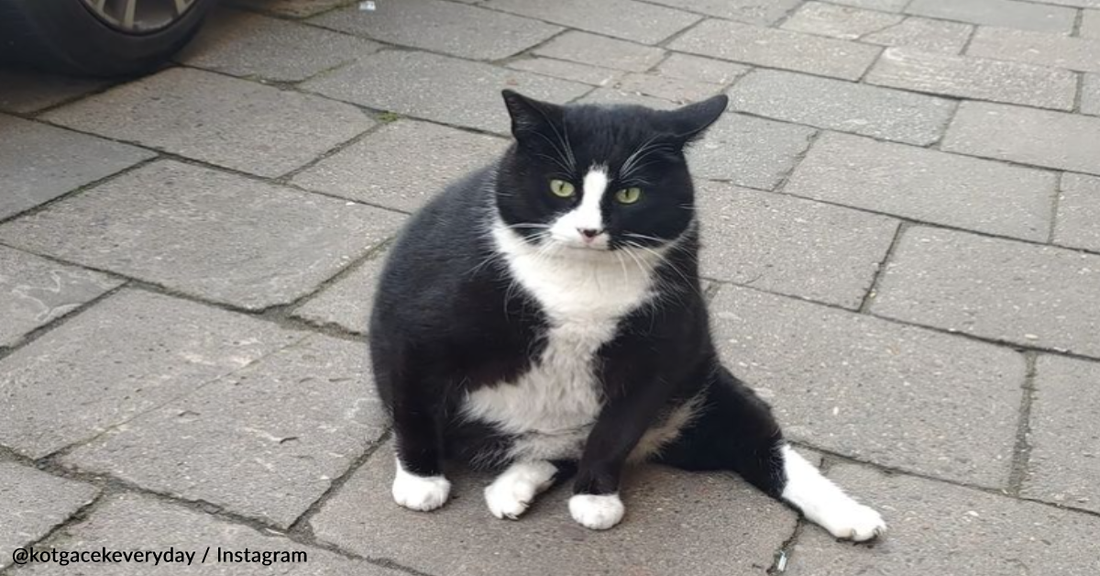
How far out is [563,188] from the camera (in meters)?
2.18

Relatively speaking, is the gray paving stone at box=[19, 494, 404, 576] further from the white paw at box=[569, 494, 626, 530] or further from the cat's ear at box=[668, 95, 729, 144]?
the cat's ear at box=[668, 95, 729, 144]

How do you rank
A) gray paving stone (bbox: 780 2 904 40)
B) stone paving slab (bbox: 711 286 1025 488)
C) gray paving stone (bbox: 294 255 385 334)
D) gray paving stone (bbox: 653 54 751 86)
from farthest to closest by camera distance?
1. gray paving stone (bbox: 780 2 904 40)
2. gray paving stone (bbox: 653 54 751 86)
3. gray paving stone (bbox: 294 255 385 334)
4. stone paving slab (bbox: 711 286 1025 488)

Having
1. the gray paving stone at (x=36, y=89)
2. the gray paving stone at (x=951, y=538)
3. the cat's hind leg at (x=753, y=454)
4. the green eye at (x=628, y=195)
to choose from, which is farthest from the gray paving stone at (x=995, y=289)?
the gray paving stone at (x=36, y=89)

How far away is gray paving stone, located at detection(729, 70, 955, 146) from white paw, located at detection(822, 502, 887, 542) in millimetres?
2461

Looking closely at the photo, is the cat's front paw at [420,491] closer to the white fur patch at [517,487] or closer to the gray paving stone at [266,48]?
the white fur patch at [517,487]

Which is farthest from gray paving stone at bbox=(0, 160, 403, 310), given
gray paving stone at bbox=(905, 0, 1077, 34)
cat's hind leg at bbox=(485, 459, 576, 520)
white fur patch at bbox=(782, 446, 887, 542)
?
gray paving stone at bbox=(905, 0, 1077, 34)

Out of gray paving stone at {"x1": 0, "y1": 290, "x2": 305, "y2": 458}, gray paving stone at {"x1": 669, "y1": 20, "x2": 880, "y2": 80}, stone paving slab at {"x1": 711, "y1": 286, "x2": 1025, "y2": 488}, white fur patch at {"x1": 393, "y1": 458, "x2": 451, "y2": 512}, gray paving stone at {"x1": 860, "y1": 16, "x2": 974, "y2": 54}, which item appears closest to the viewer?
white fur patch at {"x1": 393, "y1": 458, "x2": 451, "y2": 512}

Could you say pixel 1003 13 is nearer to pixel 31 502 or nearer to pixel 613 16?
pixel 613 16

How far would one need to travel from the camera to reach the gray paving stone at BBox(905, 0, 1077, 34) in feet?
20.7

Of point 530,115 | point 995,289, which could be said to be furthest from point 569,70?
point 530,115

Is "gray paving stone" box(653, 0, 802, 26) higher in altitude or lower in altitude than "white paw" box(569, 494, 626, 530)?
lower

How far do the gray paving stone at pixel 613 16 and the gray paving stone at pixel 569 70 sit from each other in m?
0.56

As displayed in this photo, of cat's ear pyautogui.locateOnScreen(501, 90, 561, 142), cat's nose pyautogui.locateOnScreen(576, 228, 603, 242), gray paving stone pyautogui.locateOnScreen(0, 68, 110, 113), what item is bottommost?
gray paving stone pyautogui.locateOnScreen(0, 68, 110, 113)

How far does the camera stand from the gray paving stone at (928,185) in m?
3.87
